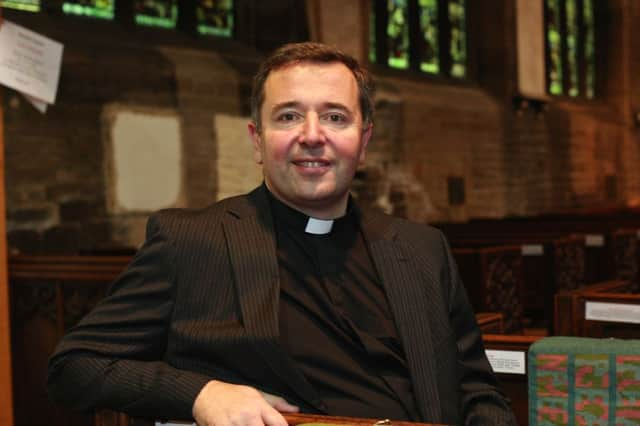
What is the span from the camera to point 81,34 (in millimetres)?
7723

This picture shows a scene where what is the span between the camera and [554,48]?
15570 mm

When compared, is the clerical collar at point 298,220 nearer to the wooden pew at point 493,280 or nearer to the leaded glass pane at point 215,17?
the wooden pew at point 493,280

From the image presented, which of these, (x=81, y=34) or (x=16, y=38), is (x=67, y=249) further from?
(x=16, y=38)

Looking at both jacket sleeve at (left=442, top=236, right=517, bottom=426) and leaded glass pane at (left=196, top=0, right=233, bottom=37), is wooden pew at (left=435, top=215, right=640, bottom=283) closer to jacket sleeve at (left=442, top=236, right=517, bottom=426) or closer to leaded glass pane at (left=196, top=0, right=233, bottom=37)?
leaded glass pane at (left=196, top=0, right=233, bottom=37)

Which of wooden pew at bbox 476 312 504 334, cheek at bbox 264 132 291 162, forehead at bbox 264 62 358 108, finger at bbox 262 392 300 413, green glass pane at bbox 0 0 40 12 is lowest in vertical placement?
wooden pew at bbox 476 312 504 334

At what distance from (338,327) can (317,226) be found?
264 millimetres

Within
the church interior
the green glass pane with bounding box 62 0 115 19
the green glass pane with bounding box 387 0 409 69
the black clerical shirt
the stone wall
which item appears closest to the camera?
the black clerical shirt

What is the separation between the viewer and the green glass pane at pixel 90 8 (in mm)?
7855

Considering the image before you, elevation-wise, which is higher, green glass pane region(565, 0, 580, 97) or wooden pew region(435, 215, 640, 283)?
green glass pane region(565, 0, 580, 97)

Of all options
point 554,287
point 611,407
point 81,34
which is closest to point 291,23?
point 81,34

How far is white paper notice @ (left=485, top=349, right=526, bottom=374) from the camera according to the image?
2.75 metres

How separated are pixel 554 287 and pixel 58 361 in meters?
4.25

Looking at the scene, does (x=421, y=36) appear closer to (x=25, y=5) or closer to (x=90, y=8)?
(x=90, y=8)

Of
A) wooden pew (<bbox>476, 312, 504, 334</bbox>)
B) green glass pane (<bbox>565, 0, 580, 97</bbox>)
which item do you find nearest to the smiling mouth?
wooden pew (<bbox>476, 312, 504, 334</bbox>)
